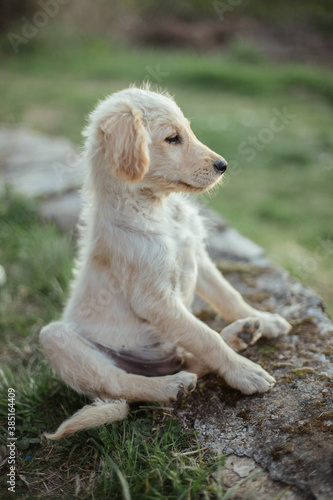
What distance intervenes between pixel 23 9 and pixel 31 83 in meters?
4.19

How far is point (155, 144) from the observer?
255 cm

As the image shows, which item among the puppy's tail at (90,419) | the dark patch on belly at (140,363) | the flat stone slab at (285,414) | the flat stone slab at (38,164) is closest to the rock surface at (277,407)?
the flat stone slab at (285,414)

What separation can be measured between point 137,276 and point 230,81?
31.2 ft

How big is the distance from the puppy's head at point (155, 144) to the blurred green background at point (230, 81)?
2324mm

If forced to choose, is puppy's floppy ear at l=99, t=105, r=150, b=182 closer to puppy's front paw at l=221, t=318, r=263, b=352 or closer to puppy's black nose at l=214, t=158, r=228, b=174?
puppy's black nose at l=214, t=158, r=228, b=174

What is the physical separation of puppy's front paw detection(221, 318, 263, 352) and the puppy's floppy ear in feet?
3.58

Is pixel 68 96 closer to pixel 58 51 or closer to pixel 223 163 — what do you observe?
pixel 58 51

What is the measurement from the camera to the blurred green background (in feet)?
21.8

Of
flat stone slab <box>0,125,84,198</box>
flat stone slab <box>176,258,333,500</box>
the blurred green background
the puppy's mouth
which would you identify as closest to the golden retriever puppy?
the puppy's mouth

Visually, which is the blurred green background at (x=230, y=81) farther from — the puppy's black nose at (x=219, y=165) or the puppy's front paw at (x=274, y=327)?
the puppy's black nose at (x=219, y=165)

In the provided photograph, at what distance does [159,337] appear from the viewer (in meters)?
2.79

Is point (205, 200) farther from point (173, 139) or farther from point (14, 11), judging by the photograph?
point (14, 11)

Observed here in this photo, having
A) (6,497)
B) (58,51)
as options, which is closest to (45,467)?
(6,497)

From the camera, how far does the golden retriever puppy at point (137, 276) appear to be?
→ 2.52 m
